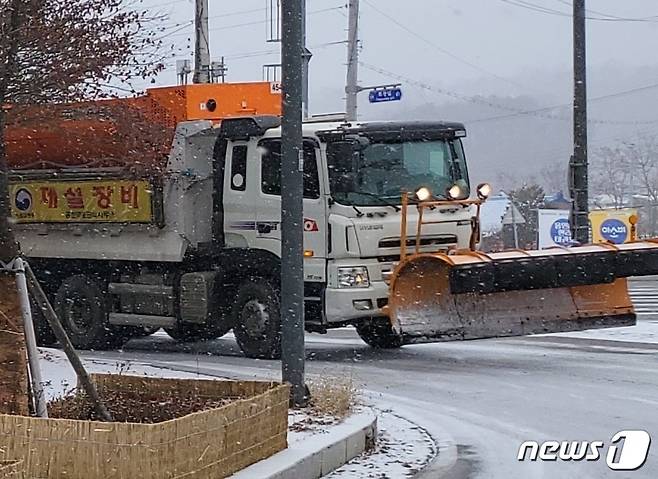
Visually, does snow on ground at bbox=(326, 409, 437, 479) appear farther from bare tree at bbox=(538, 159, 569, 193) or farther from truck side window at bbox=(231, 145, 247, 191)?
bare tree at bbox=(538, 159, 569, 193)

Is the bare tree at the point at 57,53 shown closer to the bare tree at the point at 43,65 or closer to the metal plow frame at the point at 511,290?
the bare tree at the point at 43,65

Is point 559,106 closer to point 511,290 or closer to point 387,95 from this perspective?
point 387,95

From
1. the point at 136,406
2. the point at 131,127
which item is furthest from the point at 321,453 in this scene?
the point at 131,127

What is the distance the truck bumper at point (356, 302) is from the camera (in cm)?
1360

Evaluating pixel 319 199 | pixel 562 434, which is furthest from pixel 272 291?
pixel 562 434

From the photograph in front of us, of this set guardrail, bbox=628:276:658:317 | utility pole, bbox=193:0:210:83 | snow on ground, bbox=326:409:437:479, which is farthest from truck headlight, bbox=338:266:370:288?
guardrail, bbox=628:276:658:317

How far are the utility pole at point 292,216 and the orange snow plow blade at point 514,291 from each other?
13.6 ft

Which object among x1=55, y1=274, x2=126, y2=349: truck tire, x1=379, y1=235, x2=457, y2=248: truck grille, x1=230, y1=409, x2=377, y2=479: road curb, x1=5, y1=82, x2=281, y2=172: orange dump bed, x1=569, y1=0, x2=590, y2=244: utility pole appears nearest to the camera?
x1=230, y1=409, x2=377, y2=479: road curb

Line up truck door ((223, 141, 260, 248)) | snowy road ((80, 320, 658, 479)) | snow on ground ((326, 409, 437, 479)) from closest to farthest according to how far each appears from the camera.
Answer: snow on ground ((326, 409, 437, 479)), snowy road ((80, 320, 658, 479)), truck door ((223, 141, 260, 248))

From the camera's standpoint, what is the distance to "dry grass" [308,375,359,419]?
9.19 m

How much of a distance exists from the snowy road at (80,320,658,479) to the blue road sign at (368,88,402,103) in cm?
1432

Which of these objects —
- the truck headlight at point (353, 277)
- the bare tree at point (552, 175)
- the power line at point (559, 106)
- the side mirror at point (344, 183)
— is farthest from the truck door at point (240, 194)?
the bare tree at point (552, 175)

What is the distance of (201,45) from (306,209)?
905 cm

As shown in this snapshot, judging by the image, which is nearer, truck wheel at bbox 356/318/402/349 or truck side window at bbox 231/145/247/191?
truck side window at bbox 231/145/247/191
